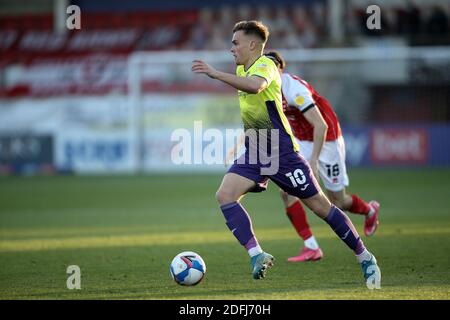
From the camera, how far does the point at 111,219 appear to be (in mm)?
13672

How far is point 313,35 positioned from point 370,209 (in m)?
18.2

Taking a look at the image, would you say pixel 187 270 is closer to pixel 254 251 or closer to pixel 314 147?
pixel 254 251

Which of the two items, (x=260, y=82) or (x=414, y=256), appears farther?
(x=414, y=256)

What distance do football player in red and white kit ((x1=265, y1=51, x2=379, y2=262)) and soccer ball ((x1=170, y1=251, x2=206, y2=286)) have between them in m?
1.80

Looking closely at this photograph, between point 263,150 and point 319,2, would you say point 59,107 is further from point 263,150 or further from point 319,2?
point 263,150

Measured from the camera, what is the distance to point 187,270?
288 inches

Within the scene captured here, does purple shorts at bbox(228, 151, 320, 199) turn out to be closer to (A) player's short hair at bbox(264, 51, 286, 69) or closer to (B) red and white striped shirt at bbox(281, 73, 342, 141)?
(A) player's short hair at bbox(264, 51, 286, 69)

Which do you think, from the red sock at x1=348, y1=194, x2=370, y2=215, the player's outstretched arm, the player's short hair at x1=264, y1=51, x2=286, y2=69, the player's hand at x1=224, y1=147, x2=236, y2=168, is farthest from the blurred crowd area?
the player's outstretched arm

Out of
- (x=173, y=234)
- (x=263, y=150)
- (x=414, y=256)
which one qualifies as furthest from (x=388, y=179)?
(x=263, y=150)

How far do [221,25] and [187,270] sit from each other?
22669 mm

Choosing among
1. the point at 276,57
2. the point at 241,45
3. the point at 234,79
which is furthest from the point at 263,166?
the point at 276,57

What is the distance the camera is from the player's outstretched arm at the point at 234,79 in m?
6.82

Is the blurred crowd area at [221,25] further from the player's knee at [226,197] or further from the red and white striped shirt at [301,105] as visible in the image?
the player's knee at [226,197]

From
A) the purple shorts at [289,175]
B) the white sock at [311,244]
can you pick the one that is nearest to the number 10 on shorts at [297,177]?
the purple shorts at [289,175]
